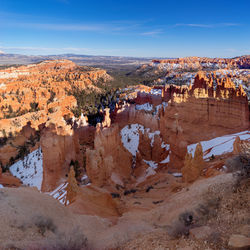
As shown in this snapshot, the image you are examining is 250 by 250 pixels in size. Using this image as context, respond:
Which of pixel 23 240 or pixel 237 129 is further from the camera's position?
pixel 237 129

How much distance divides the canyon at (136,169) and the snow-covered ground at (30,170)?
0.69 ft

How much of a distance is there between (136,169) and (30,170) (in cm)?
1885

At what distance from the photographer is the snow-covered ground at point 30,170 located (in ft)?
90.6

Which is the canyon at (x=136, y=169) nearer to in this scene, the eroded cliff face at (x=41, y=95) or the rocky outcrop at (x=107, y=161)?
the rocky outcrop at (x=107, y=161)

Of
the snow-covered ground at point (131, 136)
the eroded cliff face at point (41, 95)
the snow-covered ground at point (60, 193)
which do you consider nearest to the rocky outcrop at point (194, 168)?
the snow-covered ground at point (60, 193)

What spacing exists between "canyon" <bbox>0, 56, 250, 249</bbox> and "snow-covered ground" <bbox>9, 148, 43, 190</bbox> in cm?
21

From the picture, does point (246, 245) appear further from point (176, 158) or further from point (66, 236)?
point (176, 158)

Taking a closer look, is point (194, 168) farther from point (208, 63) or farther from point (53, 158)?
point (208, 63)

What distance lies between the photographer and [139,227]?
22.9 ft

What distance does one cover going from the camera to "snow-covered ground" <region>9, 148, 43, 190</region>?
1087 inches

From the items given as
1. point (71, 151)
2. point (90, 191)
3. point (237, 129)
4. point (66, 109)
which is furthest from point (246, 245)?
point (66, 109)

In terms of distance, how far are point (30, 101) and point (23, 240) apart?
79.8m

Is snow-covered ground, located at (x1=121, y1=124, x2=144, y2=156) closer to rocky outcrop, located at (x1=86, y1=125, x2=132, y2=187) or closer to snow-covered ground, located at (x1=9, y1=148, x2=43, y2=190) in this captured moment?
rocky outcrop, located at (x1=86, y1=125, x2=132, y2=187)

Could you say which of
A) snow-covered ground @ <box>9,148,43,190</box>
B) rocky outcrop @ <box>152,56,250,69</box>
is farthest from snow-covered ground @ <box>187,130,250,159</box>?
rocky outcrop @ <box>152,56,250,69</box>
